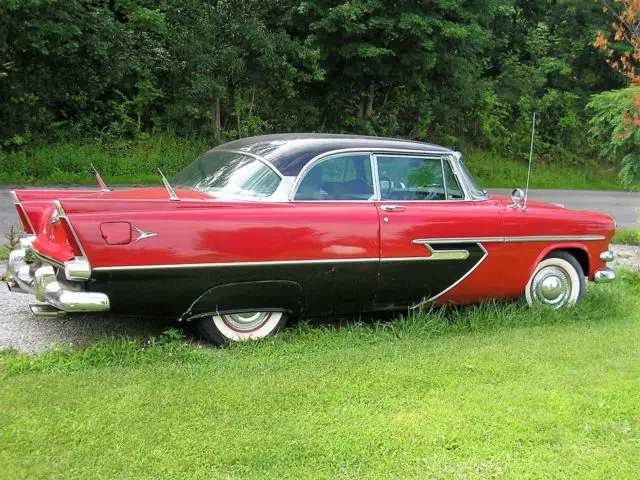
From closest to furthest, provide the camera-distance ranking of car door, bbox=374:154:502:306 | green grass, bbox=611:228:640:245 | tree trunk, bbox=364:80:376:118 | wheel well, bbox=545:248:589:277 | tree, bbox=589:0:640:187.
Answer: car door, bbox=374:154:502:306 < wheel well, bbox=545:248:589:277 < tree, bbox=589:0:640:187 < green grass, bbox=611:228:640:245 < tree trunk, bbox=364:80:376:118

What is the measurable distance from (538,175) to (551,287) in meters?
18.1

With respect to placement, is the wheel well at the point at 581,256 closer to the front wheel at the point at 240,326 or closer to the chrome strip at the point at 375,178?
the chrome strip at the point at 375,178

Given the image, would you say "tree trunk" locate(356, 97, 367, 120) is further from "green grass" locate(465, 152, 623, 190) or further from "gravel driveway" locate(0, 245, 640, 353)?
"gravel driveway" locate(0, 245, 640, 353)

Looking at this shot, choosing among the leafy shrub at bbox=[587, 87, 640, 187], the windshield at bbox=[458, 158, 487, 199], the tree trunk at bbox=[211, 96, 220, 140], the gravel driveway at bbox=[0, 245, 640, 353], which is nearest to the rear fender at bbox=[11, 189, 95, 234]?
the gravel driveway at bbox=[0, 245, 640, 353]

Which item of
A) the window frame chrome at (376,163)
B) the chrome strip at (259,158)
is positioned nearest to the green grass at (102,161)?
the chrome strip at (259,158)

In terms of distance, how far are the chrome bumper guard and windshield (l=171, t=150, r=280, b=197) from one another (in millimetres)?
1227

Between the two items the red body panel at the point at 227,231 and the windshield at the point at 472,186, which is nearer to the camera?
the red body panel at the point at 227,231

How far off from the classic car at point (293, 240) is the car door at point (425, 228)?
12 millimetres

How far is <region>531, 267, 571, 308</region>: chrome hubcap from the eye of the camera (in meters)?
5.99

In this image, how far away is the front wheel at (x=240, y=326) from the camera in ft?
15.2

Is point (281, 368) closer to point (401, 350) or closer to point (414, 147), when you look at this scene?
point (401, 350)

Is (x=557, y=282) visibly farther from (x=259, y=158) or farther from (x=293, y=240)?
(x=259, y=158)

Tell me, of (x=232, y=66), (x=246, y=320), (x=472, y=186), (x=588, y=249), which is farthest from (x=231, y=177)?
(x=232, y=66)

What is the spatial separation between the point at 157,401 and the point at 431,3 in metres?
17.8
